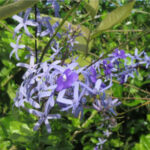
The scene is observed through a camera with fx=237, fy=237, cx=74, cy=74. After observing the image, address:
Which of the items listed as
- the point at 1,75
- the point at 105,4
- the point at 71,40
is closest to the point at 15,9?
the point at 71,40

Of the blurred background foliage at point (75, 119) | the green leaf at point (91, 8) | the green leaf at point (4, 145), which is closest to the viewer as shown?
the green leaf at point (91, 8)

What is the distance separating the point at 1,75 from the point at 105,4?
1179 millimetres

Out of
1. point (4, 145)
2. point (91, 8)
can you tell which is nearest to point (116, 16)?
point (91, 8)

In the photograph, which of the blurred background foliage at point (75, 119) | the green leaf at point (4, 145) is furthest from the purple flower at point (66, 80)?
the green leaf at point (4, 145)

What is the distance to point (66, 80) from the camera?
1.31ft

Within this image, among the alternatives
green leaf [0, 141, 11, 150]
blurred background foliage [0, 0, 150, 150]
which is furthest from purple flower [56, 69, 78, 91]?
green leaf [0, 141, 11, 150]

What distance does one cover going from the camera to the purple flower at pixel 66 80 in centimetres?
40

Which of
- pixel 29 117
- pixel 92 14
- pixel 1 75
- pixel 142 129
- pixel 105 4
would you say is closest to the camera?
pixel 92 14

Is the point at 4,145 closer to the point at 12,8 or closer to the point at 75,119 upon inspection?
the point at 75,119

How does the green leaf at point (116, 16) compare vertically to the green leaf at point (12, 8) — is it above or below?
above

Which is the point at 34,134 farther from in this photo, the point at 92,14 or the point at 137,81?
the point at 137,81

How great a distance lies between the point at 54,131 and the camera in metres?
0.64

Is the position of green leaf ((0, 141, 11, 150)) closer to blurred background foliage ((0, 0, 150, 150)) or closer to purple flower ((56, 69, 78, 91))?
blurred background foliage ((0, 0, 150, 150))

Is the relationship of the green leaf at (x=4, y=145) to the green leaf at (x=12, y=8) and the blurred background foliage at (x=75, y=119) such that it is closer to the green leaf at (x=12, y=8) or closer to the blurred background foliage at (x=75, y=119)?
the blurred background foliage at (x=75, y=119)
